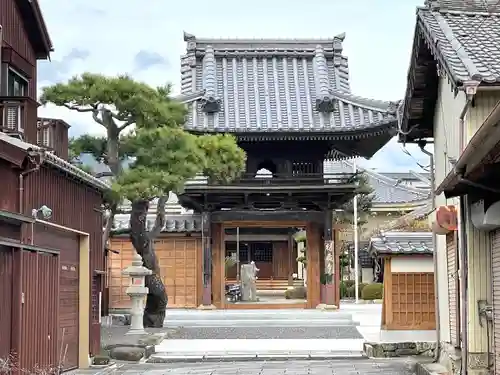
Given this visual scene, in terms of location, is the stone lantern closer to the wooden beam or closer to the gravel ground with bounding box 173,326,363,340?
the gravel ground with bounding box 173,326,363,340

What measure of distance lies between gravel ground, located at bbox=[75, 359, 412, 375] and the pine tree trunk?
17.4 feet

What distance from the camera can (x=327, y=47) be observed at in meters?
36.3

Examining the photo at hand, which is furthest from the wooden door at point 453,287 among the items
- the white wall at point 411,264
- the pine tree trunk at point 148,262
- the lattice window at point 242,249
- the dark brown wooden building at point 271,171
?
the lattice window at point 242,249

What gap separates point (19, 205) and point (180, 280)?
21.8 meters

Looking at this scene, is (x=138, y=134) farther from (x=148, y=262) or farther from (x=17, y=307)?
(x=17, y=307)

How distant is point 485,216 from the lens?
10.1 metres

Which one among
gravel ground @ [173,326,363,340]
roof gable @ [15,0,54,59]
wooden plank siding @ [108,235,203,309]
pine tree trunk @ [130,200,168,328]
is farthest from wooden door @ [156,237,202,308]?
roof gable @ [15,0,54,59]

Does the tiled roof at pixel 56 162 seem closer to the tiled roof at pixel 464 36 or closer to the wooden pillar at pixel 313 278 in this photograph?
the tiled roof at pixel 464 36

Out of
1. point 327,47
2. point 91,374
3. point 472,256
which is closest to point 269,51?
point 327,47

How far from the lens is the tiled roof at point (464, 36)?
35.3 ft

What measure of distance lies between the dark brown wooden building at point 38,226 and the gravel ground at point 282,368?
126cm

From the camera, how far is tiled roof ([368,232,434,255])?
58.0ft

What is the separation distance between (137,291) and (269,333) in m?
4.61

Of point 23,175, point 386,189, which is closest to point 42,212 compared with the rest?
point 23,175
